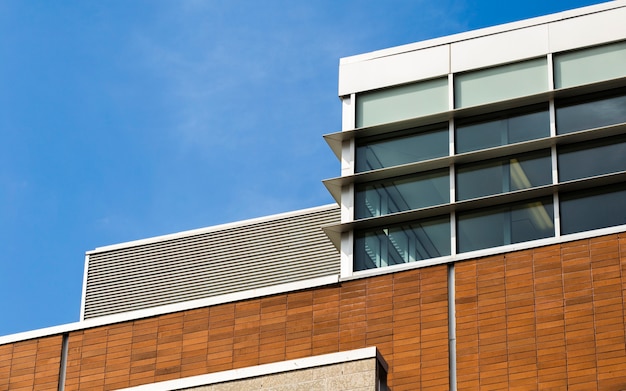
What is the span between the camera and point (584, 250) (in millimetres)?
28344

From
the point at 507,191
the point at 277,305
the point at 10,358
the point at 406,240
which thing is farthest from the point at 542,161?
the point at 10,358

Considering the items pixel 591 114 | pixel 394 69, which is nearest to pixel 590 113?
pixel 591 114

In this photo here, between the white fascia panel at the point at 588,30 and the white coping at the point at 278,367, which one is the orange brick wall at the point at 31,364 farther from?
the white fascia panel at the point at 588,30

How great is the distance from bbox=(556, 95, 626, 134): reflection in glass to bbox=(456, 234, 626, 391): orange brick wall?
264 cm

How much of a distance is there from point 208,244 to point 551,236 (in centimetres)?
1273

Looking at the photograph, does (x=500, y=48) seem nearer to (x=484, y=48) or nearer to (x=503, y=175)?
(x=484, y=48)

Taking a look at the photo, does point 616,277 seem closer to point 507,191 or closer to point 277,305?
point 507,191

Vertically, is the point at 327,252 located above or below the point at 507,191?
above

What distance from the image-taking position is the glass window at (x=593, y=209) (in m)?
28.9

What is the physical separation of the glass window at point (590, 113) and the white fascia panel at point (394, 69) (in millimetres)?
2727

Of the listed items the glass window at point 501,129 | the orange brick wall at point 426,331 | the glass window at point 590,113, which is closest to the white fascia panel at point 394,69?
the glass window at point 501,129

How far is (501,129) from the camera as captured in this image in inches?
1208

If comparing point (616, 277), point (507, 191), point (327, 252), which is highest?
point (327, 252)

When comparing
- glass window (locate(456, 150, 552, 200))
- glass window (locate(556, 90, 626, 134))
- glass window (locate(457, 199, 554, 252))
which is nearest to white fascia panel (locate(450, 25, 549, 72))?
glass window (locate(556, 90, 626, 134))
